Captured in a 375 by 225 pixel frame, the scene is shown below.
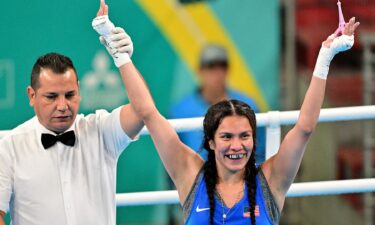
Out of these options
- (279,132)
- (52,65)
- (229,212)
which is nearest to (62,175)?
(52,65)

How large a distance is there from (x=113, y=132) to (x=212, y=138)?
0.42 meters

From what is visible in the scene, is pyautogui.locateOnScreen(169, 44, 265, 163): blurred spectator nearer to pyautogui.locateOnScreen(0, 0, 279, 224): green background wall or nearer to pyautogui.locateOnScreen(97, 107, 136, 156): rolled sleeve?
pyautogui.locateOnScreen(0, 0, 279, 224): green background wall

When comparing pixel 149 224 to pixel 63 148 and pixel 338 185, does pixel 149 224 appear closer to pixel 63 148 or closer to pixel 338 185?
pixel 338 185

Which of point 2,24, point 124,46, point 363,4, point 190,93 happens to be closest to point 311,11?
point 363,4

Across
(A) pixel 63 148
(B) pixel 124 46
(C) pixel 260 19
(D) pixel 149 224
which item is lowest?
(D) pixel 149 224

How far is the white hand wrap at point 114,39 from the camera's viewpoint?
3.78 metres

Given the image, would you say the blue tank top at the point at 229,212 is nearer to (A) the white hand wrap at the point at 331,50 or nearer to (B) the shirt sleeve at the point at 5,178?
(A) the white hand wrap at the point at 331,50

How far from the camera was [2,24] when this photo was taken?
21.5 feet

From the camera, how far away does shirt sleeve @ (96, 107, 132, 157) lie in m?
3.94

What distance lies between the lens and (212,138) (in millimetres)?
3836

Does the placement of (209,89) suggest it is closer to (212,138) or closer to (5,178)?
(212,138)

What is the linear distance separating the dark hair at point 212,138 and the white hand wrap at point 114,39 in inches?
16.0

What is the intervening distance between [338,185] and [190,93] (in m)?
2.04

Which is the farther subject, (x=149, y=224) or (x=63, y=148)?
(x=149, y=224)
